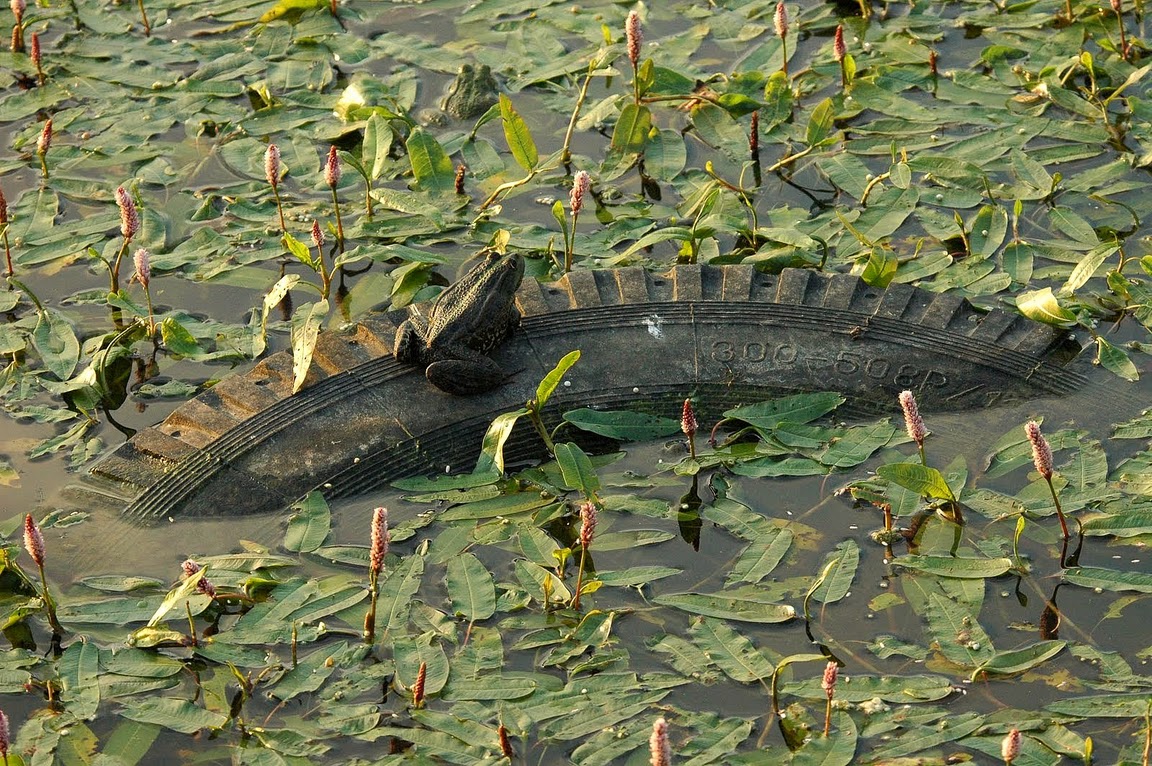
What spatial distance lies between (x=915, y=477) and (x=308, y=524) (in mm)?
2031

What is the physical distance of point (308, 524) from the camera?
536 cm

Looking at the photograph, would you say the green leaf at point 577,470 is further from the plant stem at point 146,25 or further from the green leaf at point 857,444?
the plant stem at point 146,25

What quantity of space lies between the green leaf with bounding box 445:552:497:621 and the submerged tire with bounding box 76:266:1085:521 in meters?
0.60

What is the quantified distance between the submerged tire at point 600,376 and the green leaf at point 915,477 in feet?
2.32

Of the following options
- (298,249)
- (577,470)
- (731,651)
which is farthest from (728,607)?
(298,249)

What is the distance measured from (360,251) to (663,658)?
8.86 ft

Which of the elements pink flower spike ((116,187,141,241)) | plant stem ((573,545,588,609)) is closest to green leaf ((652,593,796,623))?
plant stem ((573,545,588,609))

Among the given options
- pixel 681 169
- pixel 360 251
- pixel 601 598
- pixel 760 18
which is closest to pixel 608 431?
pixel 601 598

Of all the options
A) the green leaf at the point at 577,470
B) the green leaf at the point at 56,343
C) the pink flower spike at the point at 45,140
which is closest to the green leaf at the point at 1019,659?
the green leaf at the point at 577,470

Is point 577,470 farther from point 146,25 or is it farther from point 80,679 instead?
point 146,25

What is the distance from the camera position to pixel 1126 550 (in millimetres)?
5129

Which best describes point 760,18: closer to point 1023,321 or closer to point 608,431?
point 1023,321

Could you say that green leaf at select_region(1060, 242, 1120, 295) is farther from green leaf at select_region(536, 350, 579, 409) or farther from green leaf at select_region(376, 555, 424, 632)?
green leaf at select_region(376, 555, 424, 632)

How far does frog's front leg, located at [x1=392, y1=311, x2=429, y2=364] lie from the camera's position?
19.1 feet
